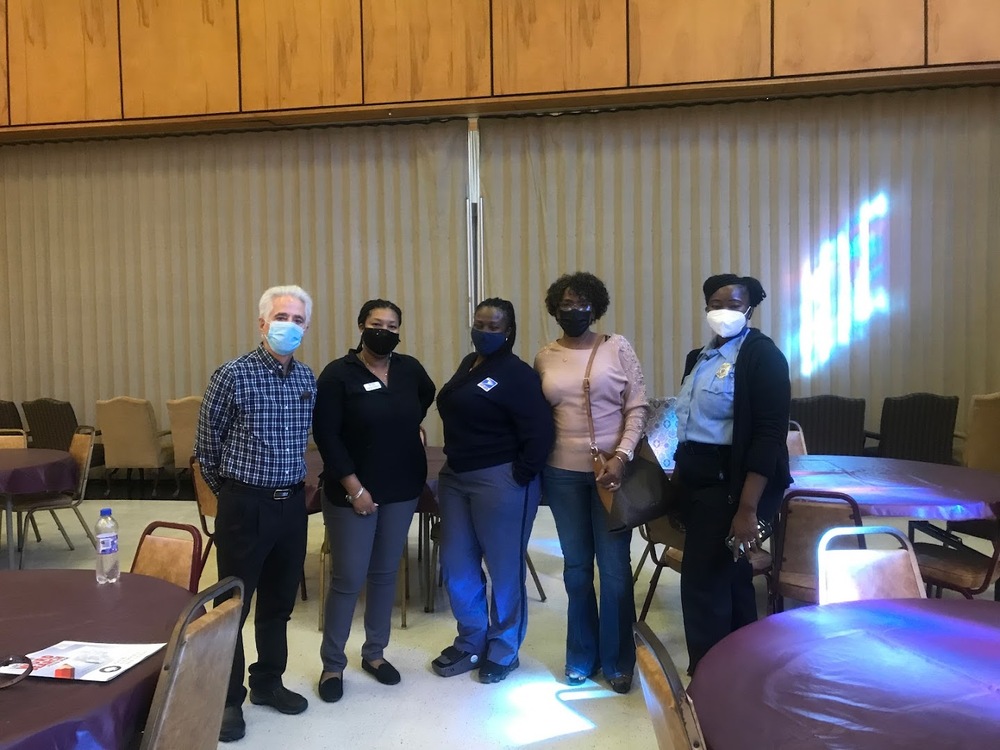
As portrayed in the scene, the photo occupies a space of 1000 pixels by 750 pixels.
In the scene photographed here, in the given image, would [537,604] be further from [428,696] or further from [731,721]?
[731,721]

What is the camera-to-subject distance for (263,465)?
2.46 m

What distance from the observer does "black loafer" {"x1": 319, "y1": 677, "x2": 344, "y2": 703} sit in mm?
2801

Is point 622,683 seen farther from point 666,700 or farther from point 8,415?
point 8,415

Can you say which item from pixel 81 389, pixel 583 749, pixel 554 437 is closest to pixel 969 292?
pixel 554 437

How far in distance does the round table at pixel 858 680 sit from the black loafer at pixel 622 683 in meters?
1.20

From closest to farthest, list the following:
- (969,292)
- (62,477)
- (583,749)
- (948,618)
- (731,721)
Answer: (731,721), (948,618), (583,749), (62,477), (969,292)

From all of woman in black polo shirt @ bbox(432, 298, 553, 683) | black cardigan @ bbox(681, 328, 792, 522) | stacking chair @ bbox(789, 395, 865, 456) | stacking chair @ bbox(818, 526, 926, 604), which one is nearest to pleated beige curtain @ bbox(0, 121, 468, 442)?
stacking chair @ bbox(789, 395, 865, 456)

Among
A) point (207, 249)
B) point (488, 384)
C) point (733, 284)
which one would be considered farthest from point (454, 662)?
point (207, 249)

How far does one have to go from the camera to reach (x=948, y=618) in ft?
5.69

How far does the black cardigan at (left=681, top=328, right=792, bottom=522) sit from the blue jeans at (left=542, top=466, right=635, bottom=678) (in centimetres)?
57

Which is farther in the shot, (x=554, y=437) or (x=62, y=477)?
(x=62, y=477)

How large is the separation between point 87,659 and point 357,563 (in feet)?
4.08

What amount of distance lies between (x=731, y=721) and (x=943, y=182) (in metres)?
6.13

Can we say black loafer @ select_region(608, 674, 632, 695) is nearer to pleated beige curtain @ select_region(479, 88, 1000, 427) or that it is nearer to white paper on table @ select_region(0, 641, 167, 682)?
white paper on table @ select_region(0, 641, 167, 682)
